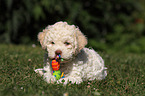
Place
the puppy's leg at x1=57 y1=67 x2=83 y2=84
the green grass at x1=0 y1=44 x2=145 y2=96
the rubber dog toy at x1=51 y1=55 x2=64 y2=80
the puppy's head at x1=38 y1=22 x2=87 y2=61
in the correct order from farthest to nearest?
the puppy's leg at x1=57 y1=67 x2=83 y2=84
the rubber dog toy at x1=51 y1=55 x2=64 y2=80
the puppy's head at x1=38 y1=22 x2=87 y2=61
the green grass at x1=0 y1=44 x2=145 y2=96

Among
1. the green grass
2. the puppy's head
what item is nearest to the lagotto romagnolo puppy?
the puppy's head

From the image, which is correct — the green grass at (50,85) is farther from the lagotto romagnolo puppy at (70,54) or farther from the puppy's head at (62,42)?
the puppy's head at (62,42)

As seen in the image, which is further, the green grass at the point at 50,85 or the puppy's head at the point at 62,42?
the puppy's head at the point at 62,42

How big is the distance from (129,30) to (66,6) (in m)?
5.50

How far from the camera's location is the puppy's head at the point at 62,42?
3988mm

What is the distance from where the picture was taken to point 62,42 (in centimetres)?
405

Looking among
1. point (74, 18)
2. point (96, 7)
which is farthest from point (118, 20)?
point (74, 18)

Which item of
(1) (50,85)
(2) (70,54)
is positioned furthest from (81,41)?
(1) (50,85)

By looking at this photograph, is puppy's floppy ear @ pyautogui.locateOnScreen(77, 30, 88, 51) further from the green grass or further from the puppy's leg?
A: the green grass

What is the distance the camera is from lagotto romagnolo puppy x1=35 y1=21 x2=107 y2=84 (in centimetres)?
404

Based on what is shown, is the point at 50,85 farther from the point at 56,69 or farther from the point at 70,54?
the point at 70,54

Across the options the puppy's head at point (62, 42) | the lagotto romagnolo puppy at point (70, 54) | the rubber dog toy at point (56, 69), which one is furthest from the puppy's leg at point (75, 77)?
the puppy's head at point (62, 42)

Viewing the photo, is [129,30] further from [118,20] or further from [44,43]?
[44,43]

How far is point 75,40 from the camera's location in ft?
13.6
